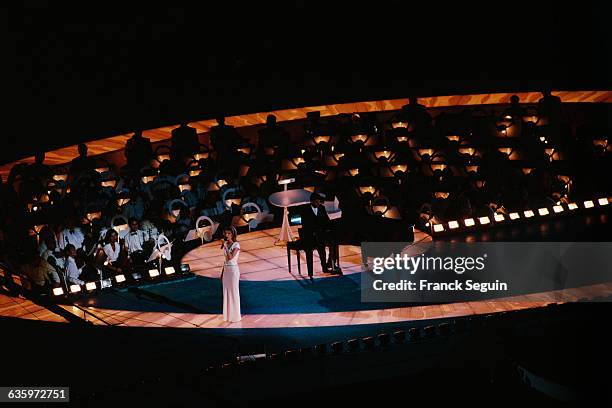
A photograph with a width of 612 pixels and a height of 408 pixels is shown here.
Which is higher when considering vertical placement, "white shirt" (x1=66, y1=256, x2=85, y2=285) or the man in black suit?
the man in black suit

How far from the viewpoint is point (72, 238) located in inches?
428

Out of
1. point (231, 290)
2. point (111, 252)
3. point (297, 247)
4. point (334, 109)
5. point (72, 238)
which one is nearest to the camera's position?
point (231, 290)

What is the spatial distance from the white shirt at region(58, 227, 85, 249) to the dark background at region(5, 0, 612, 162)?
3718 millimetres

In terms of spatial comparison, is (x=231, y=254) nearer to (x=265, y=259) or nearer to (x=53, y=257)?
(x=265, y=259)

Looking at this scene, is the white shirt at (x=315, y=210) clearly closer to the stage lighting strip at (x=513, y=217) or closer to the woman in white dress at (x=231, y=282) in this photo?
the woman in white dress at (x=231, y=282)

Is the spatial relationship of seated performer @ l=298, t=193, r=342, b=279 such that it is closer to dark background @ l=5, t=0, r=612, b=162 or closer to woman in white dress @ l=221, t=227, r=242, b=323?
woman in white dress @ l=221, t=227, r=242, b=323

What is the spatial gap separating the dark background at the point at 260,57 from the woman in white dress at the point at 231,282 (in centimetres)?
598

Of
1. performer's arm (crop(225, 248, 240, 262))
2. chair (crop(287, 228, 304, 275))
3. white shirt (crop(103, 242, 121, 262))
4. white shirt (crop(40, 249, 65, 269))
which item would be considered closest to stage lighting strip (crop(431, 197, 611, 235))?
chair (crop(287, 228, 304, 275))

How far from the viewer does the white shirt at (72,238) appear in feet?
35.3

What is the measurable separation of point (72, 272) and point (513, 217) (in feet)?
21.4

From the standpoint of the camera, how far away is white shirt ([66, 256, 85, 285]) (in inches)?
409

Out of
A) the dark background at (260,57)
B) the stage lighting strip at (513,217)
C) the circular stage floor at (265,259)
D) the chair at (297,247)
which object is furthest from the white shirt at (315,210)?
the dark background at (260,57)

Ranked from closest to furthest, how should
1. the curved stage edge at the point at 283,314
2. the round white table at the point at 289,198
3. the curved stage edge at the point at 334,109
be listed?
the curved stage edge at the point at 283,314, the round white table at the point at 289,198, the curved stage edge at the point at 334,109

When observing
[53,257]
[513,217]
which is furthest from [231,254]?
[513,217]
